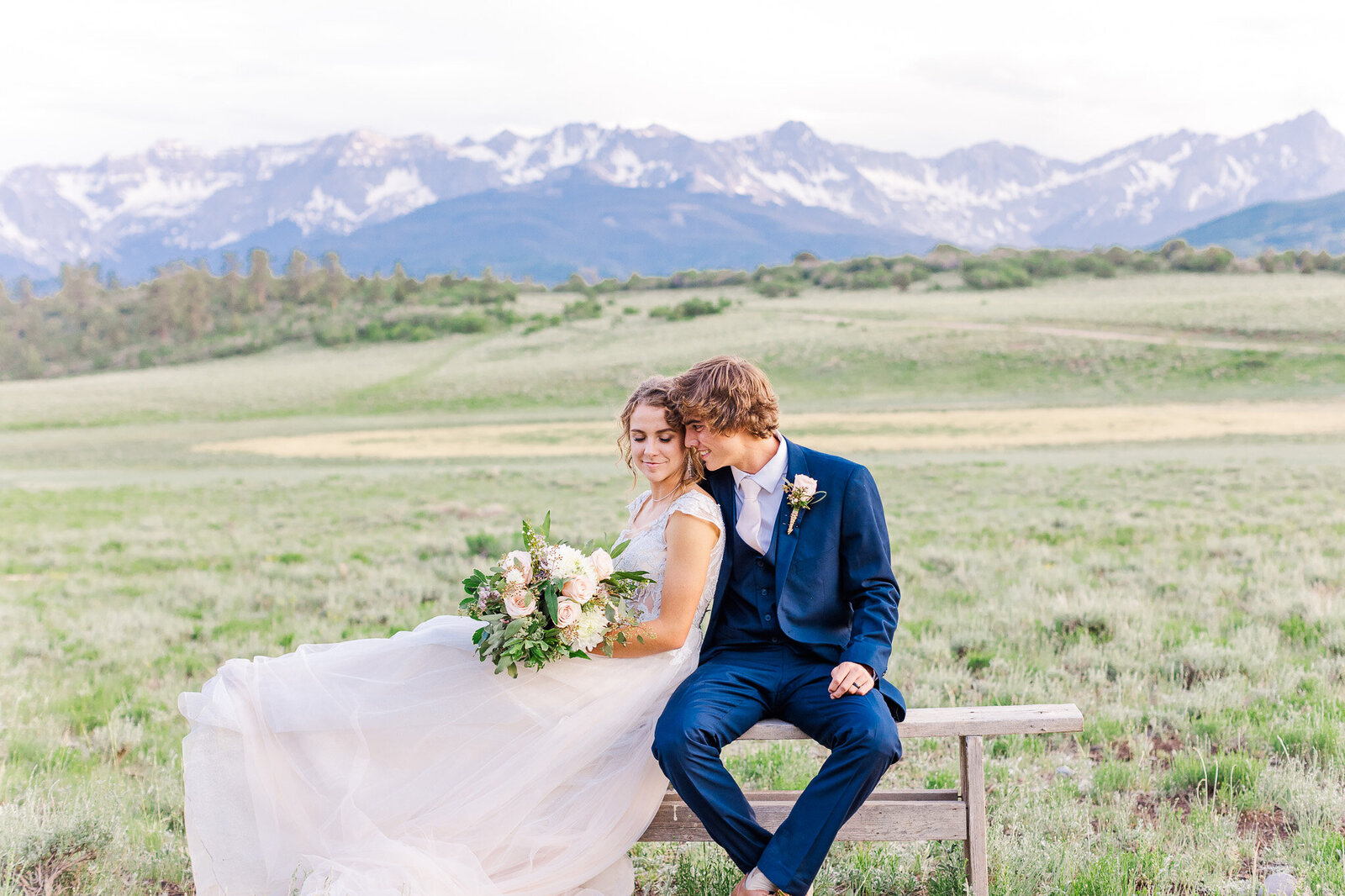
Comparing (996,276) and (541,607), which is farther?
(996,276)

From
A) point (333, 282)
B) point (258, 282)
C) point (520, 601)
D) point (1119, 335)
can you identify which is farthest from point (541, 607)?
point (258, 282)

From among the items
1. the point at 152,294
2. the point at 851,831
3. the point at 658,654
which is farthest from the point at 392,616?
the point at 152,294

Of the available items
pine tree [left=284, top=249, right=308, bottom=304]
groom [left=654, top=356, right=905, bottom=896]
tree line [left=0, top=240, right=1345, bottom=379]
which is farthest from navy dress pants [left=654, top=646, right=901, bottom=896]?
pine tree [left=284, top=249, right=308, bottom=304]

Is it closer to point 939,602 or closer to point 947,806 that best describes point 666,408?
point 947,806

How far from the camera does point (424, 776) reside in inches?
140

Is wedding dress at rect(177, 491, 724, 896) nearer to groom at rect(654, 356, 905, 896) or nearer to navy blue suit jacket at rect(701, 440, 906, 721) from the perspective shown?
groom at rect(654, 356, 905, 896)

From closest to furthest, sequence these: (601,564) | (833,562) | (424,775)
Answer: (424,775), (601,564), (833,562)

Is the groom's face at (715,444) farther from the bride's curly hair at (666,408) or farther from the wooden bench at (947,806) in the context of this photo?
the wooden bench at (947,806)

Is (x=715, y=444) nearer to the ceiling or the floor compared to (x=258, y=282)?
nearer to the floor

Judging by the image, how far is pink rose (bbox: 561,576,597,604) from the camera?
11.4ft

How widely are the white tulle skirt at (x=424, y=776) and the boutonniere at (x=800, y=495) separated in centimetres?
88

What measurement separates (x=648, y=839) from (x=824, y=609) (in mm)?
1113

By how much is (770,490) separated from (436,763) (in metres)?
1.69

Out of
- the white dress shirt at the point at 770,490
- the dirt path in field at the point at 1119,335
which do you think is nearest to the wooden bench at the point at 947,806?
the white dress shirt at the point at 770,490
